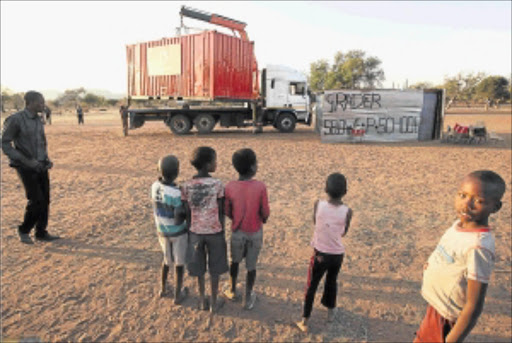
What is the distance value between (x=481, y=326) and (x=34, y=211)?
4.56 metres

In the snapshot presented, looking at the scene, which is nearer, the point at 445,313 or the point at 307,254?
the point at 445,313

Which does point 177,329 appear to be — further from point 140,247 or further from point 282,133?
point 282,133

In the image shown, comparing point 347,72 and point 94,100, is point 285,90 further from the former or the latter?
point 94,100

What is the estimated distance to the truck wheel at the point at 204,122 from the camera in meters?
14.0

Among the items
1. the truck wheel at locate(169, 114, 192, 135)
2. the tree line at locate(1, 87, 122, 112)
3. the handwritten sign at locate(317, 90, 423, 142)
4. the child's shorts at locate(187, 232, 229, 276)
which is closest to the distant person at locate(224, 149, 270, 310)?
the child's shorts at locate(187, 232, 229, 276)

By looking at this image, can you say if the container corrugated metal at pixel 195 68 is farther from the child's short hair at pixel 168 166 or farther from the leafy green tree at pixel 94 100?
the leafy green tree at pixel 94 100

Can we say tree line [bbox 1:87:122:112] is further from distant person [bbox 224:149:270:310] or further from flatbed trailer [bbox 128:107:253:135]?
distant person [bbox 224:149:270:310]

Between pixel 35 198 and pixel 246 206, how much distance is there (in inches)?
107

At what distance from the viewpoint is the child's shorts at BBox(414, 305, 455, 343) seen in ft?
5.38

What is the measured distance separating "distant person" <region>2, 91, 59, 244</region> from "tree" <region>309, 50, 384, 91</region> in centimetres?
4504

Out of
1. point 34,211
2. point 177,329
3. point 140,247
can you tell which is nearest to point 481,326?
point 177,329

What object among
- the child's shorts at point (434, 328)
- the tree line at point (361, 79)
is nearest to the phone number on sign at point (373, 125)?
the child's shorts at point (434, 328)

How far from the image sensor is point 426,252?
12.5ft

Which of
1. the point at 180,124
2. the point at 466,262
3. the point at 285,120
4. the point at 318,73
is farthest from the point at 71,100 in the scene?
the point at 466,262
